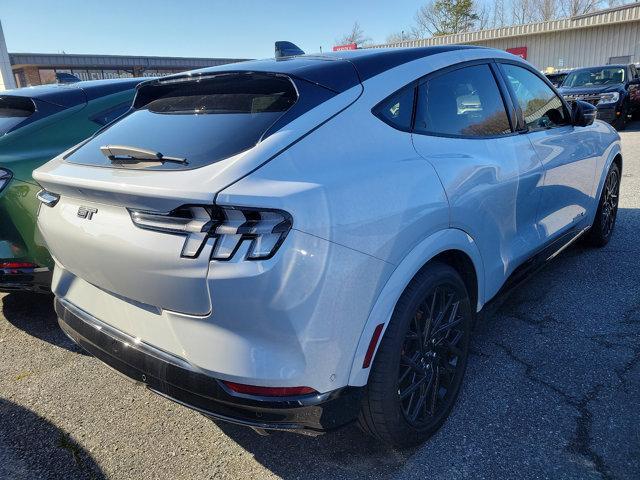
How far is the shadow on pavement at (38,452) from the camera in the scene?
220 cm

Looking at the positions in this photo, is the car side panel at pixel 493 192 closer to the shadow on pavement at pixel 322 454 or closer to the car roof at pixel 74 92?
the shadow on pavement at pixel 322 454

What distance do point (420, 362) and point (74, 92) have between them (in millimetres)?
3437

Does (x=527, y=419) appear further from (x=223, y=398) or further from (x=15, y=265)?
(x=15, y=265)

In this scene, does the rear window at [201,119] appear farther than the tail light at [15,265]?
No

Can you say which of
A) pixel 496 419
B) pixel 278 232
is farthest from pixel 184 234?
pixel 496 419

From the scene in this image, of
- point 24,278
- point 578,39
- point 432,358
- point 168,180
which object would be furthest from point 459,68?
point 578,39

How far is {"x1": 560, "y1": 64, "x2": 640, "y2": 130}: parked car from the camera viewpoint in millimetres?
11992

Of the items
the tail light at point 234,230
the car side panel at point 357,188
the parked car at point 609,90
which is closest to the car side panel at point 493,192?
the car side panel at point 357,188

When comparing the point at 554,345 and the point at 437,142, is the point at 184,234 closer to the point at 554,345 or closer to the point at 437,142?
the point at 437,142

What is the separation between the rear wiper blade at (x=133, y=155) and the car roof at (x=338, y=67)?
55 cm

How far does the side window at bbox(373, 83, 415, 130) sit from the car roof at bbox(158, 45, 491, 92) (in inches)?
5.1

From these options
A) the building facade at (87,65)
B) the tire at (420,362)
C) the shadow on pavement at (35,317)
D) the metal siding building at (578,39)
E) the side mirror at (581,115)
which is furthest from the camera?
the building facade at (87,65)

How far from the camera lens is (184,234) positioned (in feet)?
5.45

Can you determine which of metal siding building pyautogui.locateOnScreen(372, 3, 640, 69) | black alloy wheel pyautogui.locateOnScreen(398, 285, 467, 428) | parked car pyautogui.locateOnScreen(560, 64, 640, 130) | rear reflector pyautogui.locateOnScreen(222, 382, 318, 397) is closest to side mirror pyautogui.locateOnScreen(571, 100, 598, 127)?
black alloy wheel pyautogui.locateOnScreen(398, 285, 467, 428)
